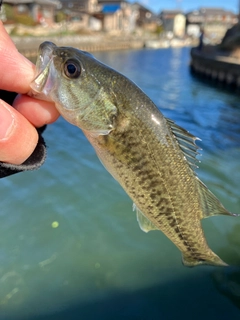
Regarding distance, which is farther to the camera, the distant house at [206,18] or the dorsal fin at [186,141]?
the distant house at [206,18]

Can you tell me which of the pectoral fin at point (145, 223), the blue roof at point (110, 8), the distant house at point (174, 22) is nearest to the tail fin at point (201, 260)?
the pectoral fin at point (145, 223)

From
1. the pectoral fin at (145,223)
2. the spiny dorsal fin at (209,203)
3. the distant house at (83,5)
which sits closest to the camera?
the spiny dorsal fin at (209,203)

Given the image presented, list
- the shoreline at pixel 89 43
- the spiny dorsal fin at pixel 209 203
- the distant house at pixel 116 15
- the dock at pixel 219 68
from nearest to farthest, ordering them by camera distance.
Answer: the spiny dorsal fin at pixel 209 203
the dock at pixel 219 68
the shoreline at pixel 89 43
the distant house at pixel 116 15

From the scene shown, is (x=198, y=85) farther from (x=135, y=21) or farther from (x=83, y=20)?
(x=135, y=21)

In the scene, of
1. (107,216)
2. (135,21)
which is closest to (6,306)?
(107,216)

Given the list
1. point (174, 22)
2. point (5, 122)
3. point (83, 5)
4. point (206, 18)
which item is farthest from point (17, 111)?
point (206, 18)

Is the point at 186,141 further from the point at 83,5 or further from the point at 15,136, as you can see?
the point at 83,5

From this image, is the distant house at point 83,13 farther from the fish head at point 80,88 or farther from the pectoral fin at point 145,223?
the pectoral fin at point 145,223
